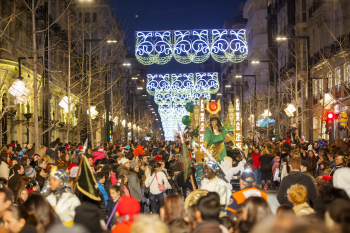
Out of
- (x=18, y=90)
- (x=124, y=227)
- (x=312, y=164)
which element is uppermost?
(x=18, y=90)

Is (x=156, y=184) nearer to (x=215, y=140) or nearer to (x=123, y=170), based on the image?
(x=123, y=170)

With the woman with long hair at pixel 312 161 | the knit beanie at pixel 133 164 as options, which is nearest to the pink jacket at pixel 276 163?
the woman with long hair at pixel 312 161

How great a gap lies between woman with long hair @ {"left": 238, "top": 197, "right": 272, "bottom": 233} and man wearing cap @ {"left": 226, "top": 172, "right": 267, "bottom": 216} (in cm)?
169

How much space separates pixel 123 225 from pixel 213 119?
10.2 m

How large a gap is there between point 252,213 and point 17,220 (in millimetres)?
2495

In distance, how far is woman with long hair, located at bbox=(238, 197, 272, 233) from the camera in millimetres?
4781

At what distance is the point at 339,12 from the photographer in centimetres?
3241

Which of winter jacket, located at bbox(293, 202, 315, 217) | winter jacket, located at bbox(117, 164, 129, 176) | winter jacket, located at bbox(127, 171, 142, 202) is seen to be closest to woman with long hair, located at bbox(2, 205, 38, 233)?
winter jacket, located at bbox(293, 202, 315, 217)

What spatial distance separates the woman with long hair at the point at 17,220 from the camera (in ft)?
16.5

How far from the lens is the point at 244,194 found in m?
6.77

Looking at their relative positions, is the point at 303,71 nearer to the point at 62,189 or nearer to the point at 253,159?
the point at 253,159

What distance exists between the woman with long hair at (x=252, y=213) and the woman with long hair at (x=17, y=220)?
2218 mm

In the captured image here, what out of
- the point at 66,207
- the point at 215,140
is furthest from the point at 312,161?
the point at 66,207

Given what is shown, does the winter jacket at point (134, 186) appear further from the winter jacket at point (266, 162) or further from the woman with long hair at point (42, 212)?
the winter jacket at point (266, 162)
